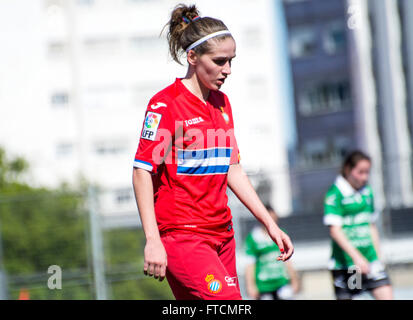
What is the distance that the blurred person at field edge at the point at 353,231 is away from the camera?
6656 mm

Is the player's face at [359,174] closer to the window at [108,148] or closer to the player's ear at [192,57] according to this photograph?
the player's ear at [192,57]

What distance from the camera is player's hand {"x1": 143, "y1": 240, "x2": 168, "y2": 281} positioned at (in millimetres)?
3484

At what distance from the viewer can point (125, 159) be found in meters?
46.5

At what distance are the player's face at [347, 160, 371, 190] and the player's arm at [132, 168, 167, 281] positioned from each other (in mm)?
3460

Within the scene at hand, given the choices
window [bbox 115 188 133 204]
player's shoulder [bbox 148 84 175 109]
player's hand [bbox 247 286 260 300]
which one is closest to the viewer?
player's shoulder [bbox 148 84 175 109]

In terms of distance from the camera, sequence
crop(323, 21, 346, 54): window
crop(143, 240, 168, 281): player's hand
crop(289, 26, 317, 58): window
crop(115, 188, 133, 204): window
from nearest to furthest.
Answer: crop(143, 240, 168, 281): player's hand < crop(115, 188, 133, 204): window < crop(323, 21, 346, 54): window < crop(289, 26, 317, 58): window

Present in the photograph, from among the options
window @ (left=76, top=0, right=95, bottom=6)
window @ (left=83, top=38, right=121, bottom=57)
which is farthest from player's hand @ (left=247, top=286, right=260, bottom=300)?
window @ (left=76, top=0, right=95, bottom=6)

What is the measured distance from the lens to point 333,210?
6801 mm

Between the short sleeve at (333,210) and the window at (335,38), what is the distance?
1565 inches

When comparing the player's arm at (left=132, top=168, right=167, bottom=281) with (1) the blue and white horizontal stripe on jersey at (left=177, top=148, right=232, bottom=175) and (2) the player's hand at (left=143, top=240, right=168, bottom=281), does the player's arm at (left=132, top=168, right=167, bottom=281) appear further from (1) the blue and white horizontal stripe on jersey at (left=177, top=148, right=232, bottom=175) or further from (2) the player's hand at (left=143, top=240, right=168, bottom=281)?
(1) the blue and white horizontal stripe on jersey at (left=177, top=148, right=232, bottom=175)

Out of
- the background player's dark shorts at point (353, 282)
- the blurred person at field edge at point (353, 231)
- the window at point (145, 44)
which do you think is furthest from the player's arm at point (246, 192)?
the window at point (145, 44)

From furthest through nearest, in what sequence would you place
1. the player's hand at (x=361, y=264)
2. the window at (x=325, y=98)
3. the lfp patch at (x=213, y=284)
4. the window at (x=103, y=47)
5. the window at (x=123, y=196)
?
the window at (x=103, y=47), the window at (x=325, y=98), the window at (x=123, y=196), the player's hand at (x=361, y=264), the lfp patch at (x=213, y=284)

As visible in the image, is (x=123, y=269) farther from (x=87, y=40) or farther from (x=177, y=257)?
(x=87, y=40)

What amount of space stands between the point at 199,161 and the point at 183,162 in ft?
0.26
